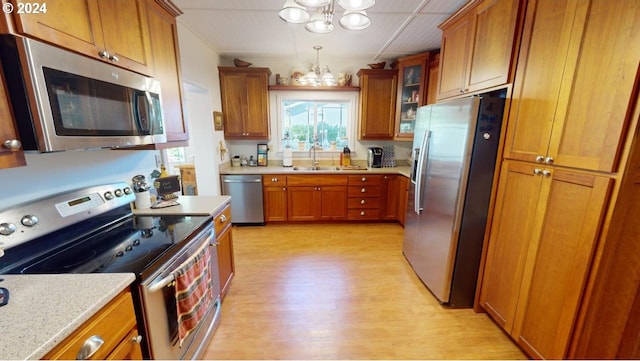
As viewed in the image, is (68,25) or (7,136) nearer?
(7,136)

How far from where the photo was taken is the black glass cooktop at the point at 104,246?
3.23 feet

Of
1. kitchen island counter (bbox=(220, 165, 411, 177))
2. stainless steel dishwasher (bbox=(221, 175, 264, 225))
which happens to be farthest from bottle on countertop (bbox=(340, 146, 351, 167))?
stainless steel dishwasher (bbox=(221, 175, 264, 225))

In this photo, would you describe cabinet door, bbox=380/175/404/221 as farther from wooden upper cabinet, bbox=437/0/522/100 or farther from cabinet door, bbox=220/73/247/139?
cabinet door, bbox=220/73/247/139

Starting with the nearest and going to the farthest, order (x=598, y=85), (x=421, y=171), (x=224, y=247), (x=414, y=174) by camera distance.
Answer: (x=598, y=85)
(x=224, y=247)
(x=421, y=171)
(x=414, y=174)

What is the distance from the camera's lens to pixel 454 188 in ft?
5.81

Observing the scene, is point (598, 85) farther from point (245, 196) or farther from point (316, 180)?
point (245, 196)

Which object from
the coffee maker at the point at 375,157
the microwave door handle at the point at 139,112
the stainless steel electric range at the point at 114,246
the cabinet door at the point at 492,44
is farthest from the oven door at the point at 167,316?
the coffee maker at the point at 375,157

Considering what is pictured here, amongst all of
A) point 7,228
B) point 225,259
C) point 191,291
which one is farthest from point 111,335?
point 225,259

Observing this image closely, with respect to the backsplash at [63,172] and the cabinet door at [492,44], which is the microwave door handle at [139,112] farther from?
the cabinet door at [492,44]

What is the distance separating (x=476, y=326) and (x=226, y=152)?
11.7 feet

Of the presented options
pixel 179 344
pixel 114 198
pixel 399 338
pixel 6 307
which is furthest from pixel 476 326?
pixel 114 198

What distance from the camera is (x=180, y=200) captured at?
193cm

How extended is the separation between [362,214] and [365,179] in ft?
1.82

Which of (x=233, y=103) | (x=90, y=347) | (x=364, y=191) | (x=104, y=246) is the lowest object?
(x=364, y=191)
